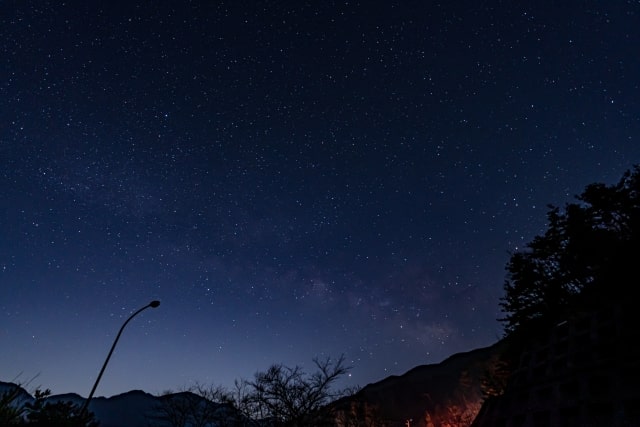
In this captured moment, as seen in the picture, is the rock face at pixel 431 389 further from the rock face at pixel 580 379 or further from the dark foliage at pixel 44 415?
the dark foliage at pixel 44 415

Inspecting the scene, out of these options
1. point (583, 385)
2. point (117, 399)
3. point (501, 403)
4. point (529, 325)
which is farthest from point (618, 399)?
point (117, 399)

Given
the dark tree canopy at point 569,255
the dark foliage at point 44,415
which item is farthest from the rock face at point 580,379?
the dark foliage at point 44,415

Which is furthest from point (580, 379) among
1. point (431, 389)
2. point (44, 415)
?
point (431, 389)

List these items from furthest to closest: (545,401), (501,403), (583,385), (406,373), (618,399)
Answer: (406,373) < (501,403) < (545,401) < (583,385) < (618,399)

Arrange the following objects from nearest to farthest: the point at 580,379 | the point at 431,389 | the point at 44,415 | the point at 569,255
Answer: the point at 44,415
the point at 580,379
the point at 569,255
the point at 431,389

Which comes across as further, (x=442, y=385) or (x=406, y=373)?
(x=406, y=373)

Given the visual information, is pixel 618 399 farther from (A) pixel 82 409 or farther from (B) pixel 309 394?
A: (B) pixel 309 394

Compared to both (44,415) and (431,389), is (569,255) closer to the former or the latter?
(44,415)

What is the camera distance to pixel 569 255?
22266 millimetres

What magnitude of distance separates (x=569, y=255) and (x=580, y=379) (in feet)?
48.4

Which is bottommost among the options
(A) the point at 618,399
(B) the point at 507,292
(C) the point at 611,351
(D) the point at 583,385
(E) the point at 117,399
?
(A) the point at 618,399

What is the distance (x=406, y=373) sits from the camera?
87.1 metres

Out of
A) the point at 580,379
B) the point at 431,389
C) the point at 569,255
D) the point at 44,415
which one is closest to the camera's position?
the point at 44,415

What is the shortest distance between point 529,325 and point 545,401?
11.3 m
